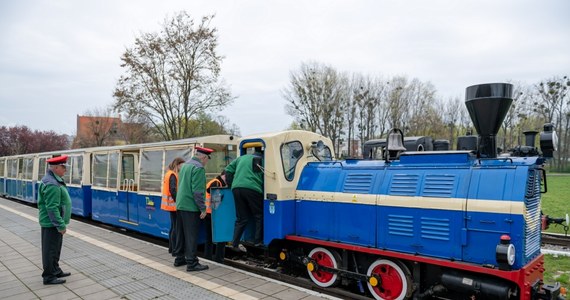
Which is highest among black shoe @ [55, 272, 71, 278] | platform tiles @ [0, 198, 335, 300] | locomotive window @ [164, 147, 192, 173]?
locomotive window @ [164, 147, 192, 173]

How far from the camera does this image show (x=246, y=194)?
6.35 m

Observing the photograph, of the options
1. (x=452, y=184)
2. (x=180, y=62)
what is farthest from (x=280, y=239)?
(x=180, y=62)

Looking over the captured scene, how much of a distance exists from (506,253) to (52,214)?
20.1 feet

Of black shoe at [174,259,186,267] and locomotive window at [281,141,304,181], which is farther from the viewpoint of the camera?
black shoe at [174,259,186,267]

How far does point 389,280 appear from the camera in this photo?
514 centimetres

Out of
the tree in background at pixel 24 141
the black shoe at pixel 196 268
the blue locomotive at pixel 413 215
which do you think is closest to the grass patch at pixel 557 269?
the blue locomotive at pixel 413 215

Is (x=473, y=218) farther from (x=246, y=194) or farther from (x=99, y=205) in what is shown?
(x=99, y=205)

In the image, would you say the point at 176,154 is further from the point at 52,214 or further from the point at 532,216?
the point at 532,216

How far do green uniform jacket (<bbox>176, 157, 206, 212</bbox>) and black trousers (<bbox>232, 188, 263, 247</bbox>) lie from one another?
583 millimetres

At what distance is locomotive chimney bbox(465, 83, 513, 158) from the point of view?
5.23 meters

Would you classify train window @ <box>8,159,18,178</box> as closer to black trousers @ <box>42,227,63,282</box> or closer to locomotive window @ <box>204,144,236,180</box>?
locomotive window @ <box>204,144,236,180</box>

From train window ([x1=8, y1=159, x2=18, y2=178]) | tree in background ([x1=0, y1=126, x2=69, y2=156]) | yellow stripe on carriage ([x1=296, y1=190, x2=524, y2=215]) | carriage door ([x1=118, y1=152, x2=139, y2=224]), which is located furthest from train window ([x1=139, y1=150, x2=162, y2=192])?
tree in background ([x1=0, y1=126, x2=69, y2=156])

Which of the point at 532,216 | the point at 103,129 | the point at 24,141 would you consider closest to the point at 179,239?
the point at 532,216

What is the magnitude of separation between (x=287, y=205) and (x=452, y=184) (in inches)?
105
